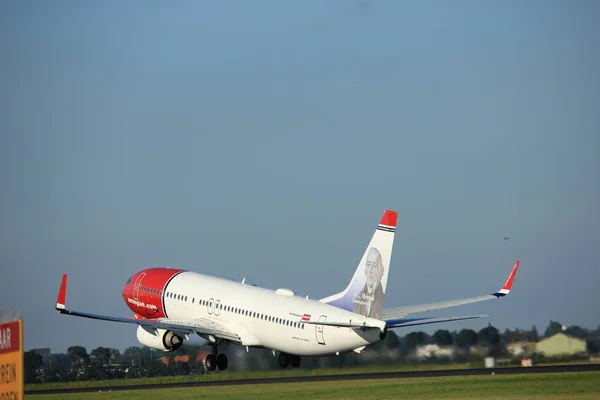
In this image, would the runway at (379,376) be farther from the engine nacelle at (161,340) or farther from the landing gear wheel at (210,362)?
the engine nacelle at (161,340)

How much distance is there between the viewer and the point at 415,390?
59625 mm

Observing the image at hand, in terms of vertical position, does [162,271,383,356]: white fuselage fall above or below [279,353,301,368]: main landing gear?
above

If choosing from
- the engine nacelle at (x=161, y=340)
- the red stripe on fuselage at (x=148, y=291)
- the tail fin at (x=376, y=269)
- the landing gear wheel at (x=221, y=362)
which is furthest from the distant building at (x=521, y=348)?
the red stripe on fuselage at (x=148, y=291)

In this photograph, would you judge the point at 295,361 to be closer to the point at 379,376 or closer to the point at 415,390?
the point at 379,376

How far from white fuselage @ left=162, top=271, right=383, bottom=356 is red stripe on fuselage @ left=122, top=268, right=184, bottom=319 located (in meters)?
0.64

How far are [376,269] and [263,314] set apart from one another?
9046mm

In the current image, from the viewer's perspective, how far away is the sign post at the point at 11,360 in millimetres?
37156

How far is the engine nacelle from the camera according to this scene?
75625 millimetres

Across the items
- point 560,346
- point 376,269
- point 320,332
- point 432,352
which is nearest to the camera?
point 376,269

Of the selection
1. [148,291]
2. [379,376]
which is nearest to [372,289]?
[379,376]

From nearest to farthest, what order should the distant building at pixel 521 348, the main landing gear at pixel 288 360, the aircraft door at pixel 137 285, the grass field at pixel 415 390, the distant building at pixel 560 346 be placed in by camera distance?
the grass field at pixel 415 390
the distant building at pixel 560 346
the main landing gear at pixel 288 360
the distant building at pixel 521 348
the aircraft door at pixel 137 285

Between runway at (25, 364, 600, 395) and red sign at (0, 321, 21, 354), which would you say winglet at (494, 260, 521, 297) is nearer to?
runway at (25, 364, 600, 395)

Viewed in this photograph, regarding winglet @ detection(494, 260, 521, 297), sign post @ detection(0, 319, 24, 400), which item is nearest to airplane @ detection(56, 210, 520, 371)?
winglet @ detection(494, 260, 521, 297)

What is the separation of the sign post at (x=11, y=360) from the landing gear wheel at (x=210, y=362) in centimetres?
3727
